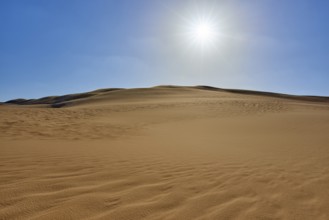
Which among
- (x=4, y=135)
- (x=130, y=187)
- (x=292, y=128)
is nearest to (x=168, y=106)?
(x=292, y=128)

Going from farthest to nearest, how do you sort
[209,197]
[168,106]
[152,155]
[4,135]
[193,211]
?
[168,106] < [4,135] < [152,155] < [209,197] < [193,211]

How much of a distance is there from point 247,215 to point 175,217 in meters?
0.84

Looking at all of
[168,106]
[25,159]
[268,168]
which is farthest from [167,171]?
[168,106]

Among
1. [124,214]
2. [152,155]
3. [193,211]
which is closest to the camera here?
[124,214]

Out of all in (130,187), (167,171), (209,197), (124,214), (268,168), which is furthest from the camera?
(268,168)

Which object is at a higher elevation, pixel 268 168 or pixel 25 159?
pixel 25 159

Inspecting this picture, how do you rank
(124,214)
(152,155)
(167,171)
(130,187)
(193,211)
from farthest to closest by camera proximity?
(152,155) → (167,171) → (130,187) → (193,211) → (124,214)

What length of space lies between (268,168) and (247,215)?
2444mm

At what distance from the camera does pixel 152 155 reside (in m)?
5.66

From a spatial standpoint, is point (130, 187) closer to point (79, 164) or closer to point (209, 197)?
point (209, 197)

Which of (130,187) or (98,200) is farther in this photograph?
(130,187)

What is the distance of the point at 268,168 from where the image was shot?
4.84 metres

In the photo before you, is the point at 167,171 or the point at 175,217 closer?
the point at 175,217

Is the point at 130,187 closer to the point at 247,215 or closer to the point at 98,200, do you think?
the point at 98,200
